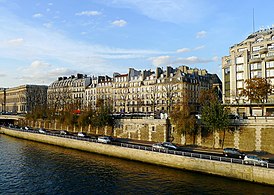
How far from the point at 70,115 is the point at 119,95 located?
36.1 metres

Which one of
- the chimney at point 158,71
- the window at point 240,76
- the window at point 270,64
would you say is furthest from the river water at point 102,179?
the chimney at point 158,71

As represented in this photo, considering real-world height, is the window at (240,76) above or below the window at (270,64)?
below

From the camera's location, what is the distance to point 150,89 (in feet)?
358

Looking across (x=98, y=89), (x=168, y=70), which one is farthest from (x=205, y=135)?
(x=98, y=89)

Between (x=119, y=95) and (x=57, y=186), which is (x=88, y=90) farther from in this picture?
(x=57, y=186)

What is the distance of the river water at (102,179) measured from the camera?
109 ft

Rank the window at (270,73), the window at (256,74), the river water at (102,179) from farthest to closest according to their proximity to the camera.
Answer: the window at (256,74), the window at (270,73), the river water at (102,179)

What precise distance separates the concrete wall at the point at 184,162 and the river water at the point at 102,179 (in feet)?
2.61

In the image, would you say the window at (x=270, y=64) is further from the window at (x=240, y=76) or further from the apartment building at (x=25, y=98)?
the apartment building at (x=25, y=98)

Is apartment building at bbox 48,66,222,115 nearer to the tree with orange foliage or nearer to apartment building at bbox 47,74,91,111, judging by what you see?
apartment building at bbox 47,74,91,111

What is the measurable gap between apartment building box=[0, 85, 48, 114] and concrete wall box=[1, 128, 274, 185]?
9225cm

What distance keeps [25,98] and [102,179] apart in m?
141

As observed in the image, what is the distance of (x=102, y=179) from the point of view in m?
38.3

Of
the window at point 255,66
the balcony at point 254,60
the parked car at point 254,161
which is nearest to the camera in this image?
the parked car at point 254,161
